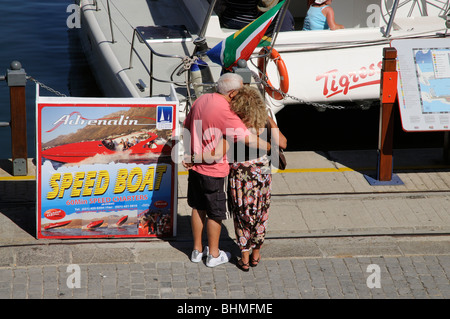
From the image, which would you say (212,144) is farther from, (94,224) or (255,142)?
(94,224)

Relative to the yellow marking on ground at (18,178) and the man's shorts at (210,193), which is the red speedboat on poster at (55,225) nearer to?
the man's shorts at (210,193)

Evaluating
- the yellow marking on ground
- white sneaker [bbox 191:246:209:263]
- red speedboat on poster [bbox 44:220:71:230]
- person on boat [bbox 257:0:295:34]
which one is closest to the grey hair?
white sneaker [bbox 191:246:209:263]

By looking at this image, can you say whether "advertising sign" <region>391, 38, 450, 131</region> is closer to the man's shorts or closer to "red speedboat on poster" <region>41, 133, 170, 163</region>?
the man's shorts

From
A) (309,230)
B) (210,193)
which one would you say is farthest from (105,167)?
(309,230)

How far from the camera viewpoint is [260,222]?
568cm

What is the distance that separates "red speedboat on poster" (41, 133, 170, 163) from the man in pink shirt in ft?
1.36

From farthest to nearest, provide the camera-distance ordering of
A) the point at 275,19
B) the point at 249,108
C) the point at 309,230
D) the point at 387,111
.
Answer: the point at 275,19 → the point at 387,111 → the point at 309,230 → the point at 249,108

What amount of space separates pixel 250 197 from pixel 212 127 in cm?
63

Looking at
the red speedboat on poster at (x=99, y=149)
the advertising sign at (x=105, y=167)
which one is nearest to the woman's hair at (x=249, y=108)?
the advertising sign at (x=105, y=167)

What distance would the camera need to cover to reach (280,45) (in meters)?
8.60

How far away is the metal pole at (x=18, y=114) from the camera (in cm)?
698

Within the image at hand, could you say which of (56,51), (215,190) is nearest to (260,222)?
(215,190)

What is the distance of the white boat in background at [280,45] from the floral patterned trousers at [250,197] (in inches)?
87.0

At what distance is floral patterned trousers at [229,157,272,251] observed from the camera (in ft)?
18.1
